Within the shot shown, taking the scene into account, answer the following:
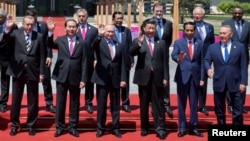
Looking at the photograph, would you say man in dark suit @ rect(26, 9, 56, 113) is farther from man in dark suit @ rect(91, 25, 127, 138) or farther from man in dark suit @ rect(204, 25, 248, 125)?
man in dark suit @ rect(204, 25, 248, 125)

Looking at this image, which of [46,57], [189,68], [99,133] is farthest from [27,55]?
[189,68]

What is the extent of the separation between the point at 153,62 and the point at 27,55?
6.26 feet

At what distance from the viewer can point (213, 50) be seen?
6773mm

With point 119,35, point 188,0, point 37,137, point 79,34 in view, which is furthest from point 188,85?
point 188,0

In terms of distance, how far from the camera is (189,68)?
6.90 metres

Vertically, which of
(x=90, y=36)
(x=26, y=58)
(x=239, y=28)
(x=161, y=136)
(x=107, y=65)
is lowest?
(x=161, y=136)

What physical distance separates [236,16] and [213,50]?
129 cm

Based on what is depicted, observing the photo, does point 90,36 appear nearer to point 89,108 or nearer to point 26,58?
point 26,58

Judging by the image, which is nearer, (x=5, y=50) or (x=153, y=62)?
(x=153, y=62)

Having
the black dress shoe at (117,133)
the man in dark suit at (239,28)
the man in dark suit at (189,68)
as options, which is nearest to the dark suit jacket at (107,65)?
the black dress shoe at (117,133)

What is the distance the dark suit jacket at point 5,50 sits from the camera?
7.09m

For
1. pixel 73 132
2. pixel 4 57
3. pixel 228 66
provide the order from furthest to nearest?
pixel 4 57 < pixel 73 132 < pixel 228 66

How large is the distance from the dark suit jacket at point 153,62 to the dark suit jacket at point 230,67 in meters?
0.66

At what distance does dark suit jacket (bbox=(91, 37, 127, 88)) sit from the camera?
6.96m
